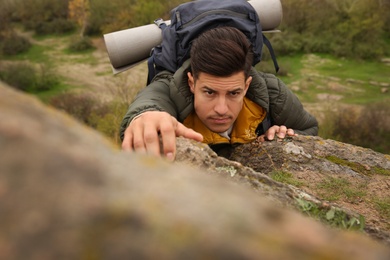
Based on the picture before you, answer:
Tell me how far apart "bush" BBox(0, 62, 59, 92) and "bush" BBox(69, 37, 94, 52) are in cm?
622

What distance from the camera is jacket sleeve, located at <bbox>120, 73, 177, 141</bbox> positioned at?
8.32 feet

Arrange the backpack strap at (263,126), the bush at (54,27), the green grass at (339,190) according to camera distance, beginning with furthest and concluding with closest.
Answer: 1. the bush at (54,27)
2. the backpack strap at (263,126)
3. the green grass at (339,190)

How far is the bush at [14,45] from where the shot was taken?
31.5 meters

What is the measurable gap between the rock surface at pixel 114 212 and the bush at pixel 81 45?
111ft

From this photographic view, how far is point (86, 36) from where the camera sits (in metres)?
34.4

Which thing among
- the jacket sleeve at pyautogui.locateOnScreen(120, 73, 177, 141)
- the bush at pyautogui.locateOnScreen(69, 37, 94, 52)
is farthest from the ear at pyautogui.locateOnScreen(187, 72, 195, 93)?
the bush at pyautogui.locateOnScreen(69, 37, 94, 52)

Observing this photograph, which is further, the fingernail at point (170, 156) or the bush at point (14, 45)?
the bush at point (14, 45)

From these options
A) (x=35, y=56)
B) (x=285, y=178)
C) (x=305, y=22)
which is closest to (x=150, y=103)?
(x=285, y=178)

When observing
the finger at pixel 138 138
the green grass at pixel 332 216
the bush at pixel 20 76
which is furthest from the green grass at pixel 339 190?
the bush at pixel 20 76

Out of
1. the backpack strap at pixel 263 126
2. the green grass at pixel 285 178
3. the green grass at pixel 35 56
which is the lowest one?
the green grass at pixel 35 56

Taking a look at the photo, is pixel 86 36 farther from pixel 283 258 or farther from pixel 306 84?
pixel 283 258

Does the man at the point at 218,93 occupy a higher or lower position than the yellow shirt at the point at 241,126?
higher

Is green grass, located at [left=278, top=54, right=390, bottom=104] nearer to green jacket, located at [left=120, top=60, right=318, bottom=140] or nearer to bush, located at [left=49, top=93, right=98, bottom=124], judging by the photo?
bush, located at [left=49, top=93, right=98, bottom=124]

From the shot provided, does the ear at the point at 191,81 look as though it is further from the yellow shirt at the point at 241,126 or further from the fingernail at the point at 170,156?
the fingernail at the point at 170,156
